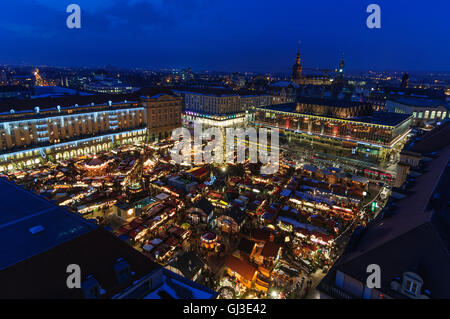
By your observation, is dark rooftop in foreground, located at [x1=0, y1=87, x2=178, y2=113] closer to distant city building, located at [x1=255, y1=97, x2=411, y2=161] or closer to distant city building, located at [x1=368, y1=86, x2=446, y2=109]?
distant city building, located at [x1=255, y1=97, x2=411, y2=161]

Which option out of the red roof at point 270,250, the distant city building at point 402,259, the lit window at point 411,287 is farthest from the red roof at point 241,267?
the lit window at point 411,287

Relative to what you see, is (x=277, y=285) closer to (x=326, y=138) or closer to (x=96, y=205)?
(x=96, y=205)

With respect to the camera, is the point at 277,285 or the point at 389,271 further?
the point at 277,285

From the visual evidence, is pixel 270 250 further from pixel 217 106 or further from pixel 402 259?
pixel 217 106

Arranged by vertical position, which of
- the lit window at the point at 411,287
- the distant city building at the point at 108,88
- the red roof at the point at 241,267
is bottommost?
the red roof at the point at 241,267

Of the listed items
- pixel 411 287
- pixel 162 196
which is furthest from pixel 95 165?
pixel 411 287

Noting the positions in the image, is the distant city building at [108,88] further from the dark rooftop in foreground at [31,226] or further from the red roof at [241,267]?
the red roof at [241,267]

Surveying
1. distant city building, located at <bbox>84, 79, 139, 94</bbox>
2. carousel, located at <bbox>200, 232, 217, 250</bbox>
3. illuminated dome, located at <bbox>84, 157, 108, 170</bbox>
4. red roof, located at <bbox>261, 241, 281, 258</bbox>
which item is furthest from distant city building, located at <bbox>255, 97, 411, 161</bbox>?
distant city building, located at <bbox>84, 79, 139, 94</bbox>
